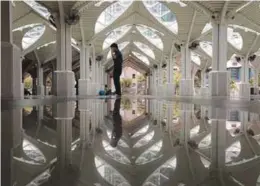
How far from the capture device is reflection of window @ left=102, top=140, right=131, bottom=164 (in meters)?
1.84

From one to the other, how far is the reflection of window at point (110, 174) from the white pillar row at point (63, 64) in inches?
624

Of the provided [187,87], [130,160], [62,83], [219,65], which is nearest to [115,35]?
[187,87]

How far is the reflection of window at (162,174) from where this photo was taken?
1383 mm

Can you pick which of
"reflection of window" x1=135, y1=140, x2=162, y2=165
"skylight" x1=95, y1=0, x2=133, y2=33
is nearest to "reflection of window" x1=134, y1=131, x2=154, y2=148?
"reflection of window" x1=135, y1=140, x2=162, y2=165

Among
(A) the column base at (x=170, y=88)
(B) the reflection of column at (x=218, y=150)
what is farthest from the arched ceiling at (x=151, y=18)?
(B) the reflection of column at (x=218, y=150)

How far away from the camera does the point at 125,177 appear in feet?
4.82

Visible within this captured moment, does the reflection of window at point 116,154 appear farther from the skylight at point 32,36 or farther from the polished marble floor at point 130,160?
the skylight at point 32,36

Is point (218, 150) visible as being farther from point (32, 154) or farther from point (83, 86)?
point (83, 86)

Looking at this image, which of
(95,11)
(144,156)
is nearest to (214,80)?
(95,11)

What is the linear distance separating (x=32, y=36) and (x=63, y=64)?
19.0 m

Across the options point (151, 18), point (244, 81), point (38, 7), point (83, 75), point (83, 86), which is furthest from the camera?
point (244, 81)

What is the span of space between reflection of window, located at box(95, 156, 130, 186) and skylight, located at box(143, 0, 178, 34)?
86.7 feet

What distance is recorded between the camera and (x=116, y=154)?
2.04 metres

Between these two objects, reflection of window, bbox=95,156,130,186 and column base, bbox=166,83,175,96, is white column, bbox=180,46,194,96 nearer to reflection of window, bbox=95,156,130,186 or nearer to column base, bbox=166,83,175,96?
column base, bbox=166,83,175,96
